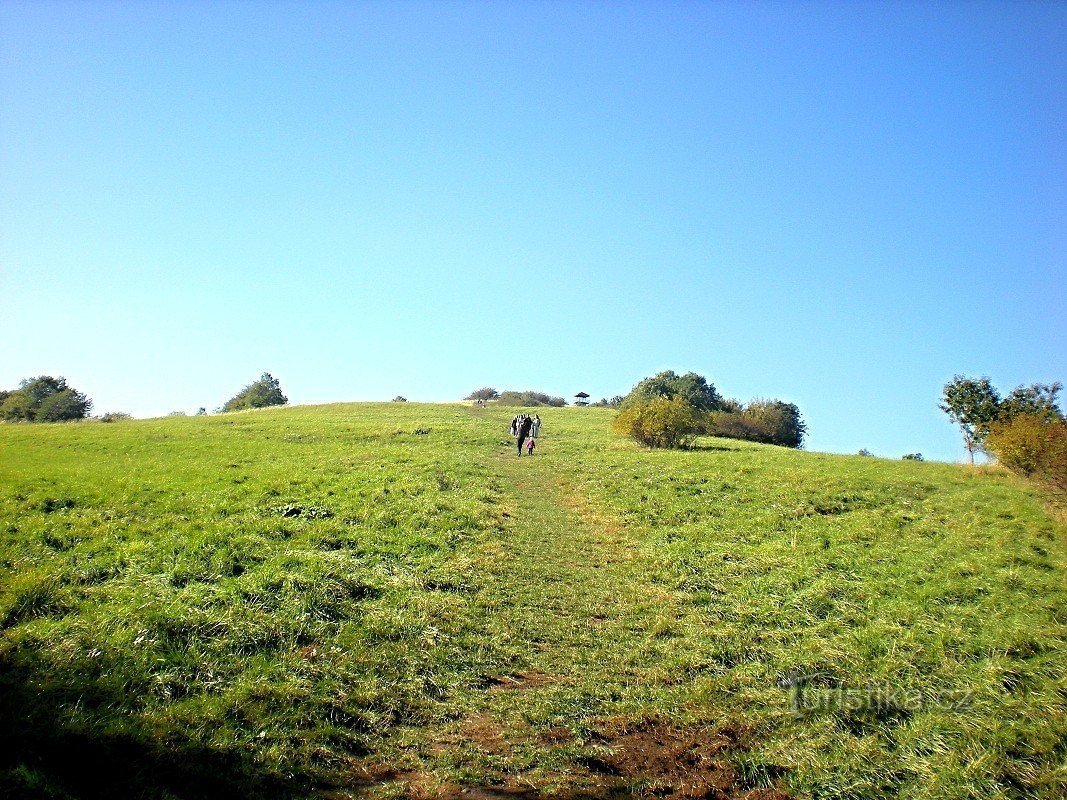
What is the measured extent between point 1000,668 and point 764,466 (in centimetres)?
2100

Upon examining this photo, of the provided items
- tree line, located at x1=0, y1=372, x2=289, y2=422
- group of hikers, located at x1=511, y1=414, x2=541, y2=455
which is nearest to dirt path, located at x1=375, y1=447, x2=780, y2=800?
group of hikers, located at x1=511, y1=414, x2=541, y2=455

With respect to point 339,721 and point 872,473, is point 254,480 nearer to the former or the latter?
point 339,721

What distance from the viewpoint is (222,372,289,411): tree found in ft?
386

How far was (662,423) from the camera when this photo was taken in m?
39.7

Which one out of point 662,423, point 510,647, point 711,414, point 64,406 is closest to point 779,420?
point 711,414

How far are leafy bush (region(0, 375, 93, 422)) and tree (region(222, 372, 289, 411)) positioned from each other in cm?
3242

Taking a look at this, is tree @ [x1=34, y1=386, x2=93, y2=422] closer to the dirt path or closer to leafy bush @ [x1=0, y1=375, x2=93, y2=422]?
leafy bush @ [x1=0, y1=375, x2=93, y2=422]

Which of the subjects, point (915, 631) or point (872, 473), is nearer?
point (915, 631)

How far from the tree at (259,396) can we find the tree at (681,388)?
244ft

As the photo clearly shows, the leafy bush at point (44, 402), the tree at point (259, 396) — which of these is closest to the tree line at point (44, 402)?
the leafy bush at point (44, 402)

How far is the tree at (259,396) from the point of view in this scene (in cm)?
11762

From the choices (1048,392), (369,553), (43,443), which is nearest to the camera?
(369,553)

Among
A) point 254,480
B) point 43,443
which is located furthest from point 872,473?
point 43,443

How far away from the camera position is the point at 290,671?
8555 millimetres
